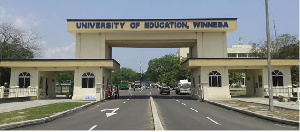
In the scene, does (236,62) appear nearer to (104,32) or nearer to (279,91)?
(279,91)

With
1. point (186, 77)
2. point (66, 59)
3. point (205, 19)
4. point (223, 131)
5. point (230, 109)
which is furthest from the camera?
point (186, 77)

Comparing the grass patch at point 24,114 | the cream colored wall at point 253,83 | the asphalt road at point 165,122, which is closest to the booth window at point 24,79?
the grass patch at point 24,114

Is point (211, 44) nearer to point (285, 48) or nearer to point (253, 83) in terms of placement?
point (253, 83)

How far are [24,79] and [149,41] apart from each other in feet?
52.3

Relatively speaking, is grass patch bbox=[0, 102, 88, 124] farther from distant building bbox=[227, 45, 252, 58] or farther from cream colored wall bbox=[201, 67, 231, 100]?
distant building bbox=[227, 45, 252, 58]

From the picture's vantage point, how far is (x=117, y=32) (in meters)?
31.5

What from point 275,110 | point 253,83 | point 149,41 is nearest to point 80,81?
point 149,41

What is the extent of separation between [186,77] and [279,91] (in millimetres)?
45747

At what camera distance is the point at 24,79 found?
29703 mm

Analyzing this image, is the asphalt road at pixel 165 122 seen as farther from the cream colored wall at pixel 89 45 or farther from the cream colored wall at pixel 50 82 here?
the cream colored wall at pixel 50 82

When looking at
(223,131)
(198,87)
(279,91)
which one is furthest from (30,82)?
(279,91)

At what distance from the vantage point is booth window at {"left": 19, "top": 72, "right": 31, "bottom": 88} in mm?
29609

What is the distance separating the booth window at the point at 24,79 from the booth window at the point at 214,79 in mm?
21305

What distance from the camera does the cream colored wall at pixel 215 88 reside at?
29.5 metres
